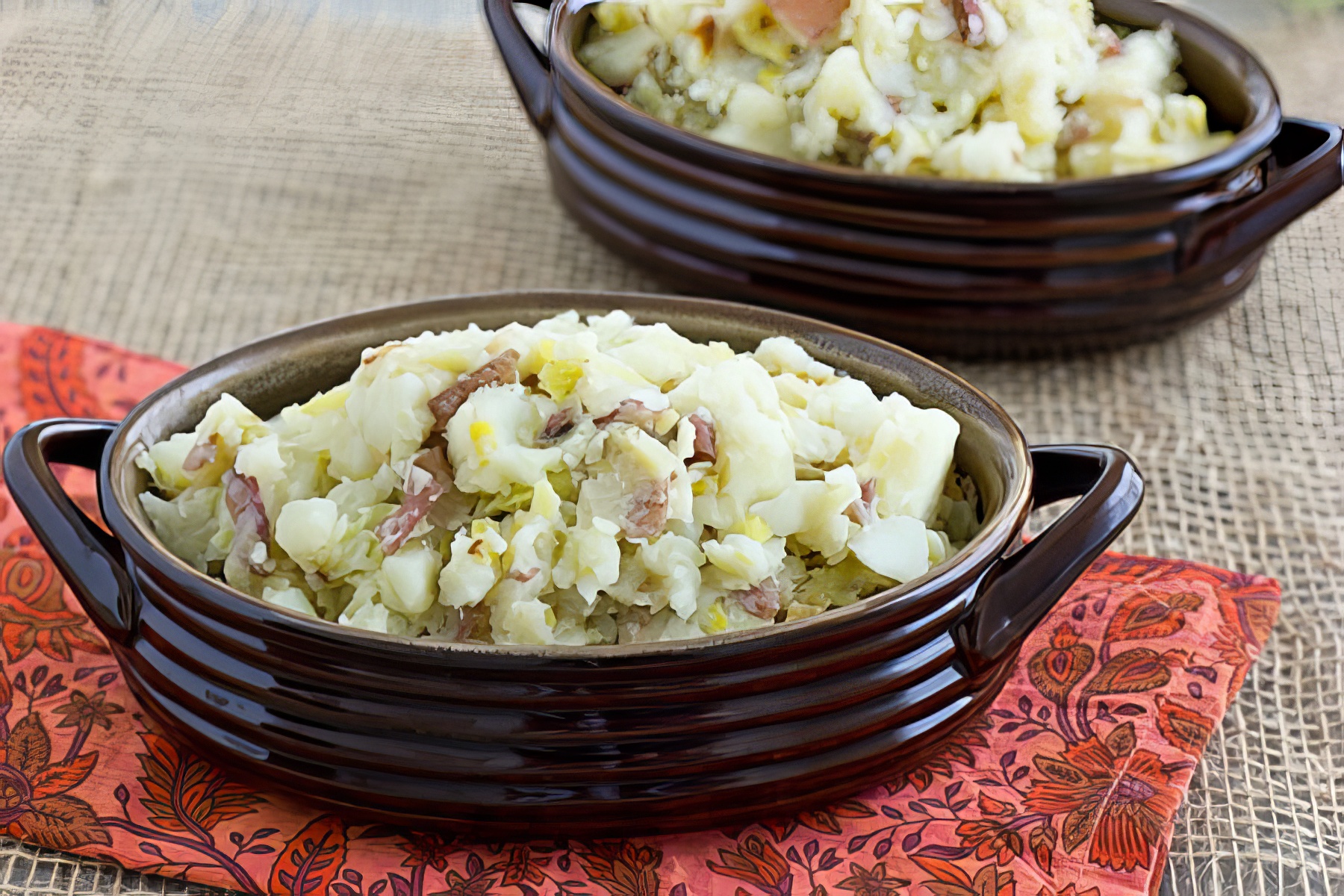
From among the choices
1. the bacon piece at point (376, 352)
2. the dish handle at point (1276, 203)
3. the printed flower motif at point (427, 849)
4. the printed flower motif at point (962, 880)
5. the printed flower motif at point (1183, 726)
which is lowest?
the printed flower motif at point (1183, 726)

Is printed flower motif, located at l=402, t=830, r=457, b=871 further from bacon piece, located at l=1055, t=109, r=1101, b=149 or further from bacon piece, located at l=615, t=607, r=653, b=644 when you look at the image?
bacon piece, located at l=1055, t=109, r=1101, b=149

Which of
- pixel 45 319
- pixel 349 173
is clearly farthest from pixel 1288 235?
pixel 45 319

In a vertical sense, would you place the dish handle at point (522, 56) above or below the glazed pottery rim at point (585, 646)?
below

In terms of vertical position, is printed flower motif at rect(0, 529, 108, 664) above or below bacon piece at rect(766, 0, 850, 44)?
below

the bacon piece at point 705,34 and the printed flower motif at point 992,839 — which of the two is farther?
the bacon piece at point 705,34

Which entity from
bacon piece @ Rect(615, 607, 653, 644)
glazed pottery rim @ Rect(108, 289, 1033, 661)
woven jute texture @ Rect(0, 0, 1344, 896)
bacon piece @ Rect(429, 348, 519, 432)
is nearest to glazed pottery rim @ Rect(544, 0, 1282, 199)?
woven jute texture @ Rect(0, 0, 1344, 896)

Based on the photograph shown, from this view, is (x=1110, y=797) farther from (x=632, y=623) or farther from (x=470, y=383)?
(x=470, y=383)

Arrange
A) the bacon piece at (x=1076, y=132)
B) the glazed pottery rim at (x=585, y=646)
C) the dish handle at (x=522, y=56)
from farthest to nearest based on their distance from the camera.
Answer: the dish handle at (x=522, y=56) → the bacon piece at (x=1076, y=132) → the glazed pottery rim at (x=585, y=646)

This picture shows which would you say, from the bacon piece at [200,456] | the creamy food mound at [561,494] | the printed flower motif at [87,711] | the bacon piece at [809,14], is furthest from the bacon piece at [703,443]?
the bacon piece at [809,14]

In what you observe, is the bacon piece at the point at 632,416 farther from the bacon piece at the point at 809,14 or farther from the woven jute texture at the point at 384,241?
the bacon piece at the point at 809,14
